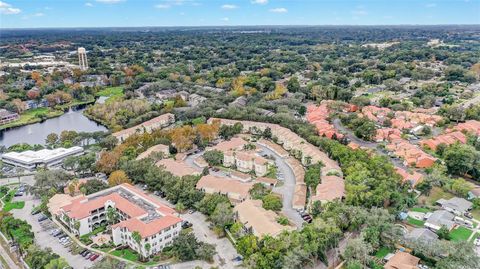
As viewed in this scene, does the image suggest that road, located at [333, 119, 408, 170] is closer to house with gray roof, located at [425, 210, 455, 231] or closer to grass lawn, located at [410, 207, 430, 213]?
grass lawn, located at [410, 207, 430, 213]

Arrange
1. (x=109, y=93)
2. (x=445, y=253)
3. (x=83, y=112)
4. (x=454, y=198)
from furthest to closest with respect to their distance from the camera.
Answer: (x=109, y=93)
(x=83, y=112)
(x=454, y=198)
(x=445, y=253)

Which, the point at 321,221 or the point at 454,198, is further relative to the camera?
the point at 454,198

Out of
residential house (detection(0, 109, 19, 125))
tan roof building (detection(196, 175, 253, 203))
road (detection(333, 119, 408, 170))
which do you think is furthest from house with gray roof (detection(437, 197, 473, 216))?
residential house (detection(0, 109, 19, 125))

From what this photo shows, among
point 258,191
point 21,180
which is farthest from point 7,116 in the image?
point 258,191

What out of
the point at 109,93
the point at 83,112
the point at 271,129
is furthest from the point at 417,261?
the point at 109,93

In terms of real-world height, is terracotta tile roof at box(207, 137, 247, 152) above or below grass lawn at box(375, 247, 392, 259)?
above

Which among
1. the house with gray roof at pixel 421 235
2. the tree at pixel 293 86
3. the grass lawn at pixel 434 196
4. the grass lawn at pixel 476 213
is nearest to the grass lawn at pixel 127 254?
the house with gray roof at pixel 421 235

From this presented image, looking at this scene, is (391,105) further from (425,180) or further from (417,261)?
(417,261)
